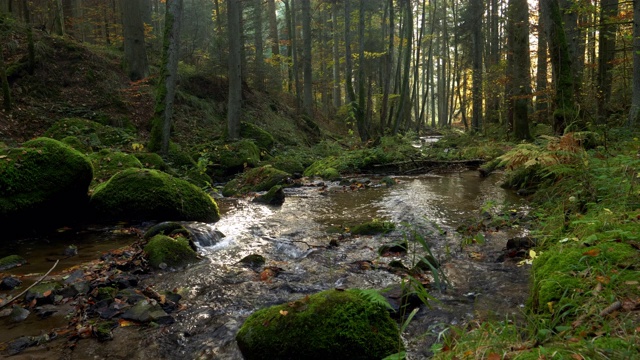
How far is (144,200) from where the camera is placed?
7.68m

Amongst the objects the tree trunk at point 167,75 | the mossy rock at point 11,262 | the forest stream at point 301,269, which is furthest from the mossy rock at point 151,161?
the mossy rock at point 11,262

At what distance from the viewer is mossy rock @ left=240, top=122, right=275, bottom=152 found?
16.8 metres

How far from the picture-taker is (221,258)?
601 centimetres

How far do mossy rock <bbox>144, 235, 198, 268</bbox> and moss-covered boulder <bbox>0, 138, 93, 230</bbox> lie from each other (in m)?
2.19

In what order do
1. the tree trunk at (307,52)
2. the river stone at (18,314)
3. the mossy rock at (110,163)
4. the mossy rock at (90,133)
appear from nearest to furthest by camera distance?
the river stone at (18,314) < the mossy rock at (110,163) < the mossy rock at (90,133) < the tree trunk at (307,52)

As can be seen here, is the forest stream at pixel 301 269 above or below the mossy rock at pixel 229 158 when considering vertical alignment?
below

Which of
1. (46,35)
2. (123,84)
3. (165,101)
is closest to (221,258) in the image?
(165,101)

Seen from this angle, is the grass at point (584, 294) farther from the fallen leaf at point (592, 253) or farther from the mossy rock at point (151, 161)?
the mossy rock at point (151, 161)

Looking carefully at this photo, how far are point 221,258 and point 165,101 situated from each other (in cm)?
736

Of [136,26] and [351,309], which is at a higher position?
[136,26]

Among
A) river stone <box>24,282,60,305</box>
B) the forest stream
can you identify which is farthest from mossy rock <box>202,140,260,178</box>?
river stone <box>24,282,60,305</box>

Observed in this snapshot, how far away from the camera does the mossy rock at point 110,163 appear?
368 inches

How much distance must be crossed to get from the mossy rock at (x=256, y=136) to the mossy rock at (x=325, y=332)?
1380 cm

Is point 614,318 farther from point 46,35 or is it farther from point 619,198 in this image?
point 46,35
